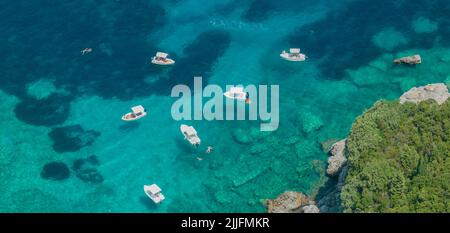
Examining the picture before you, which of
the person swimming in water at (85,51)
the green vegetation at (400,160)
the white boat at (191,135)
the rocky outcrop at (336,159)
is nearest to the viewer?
the green vegetation at (400,160)

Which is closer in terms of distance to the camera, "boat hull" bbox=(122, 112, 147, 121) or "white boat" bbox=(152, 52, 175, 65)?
"boat hull" bbox=(122, 112, 147, 121)

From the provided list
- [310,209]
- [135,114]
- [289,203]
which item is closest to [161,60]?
[135,114]

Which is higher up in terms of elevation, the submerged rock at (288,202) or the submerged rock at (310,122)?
the submerged rock at (310,122)

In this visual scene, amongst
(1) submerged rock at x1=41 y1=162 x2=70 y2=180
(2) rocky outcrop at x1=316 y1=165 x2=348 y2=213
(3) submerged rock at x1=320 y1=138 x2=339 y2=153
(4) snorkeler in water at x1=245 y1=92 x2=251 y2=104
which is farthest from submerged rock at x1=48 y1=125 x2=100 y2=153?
(2) rocky outcrop at x1=316 y1=165 x2=348 y2=213

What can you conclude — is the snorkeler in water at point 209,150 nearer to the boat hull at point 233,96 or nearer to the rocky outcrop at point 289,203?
the boat hull at point 233,96

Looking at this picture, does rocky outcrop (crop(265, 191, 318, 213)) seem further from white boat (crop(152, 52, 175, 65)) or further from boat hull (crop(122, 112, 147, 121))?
white boat (crop(152, 52, 175, 65))

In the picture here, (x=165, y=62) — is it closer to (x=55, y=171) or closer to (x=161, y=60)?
(x=161, y=60)

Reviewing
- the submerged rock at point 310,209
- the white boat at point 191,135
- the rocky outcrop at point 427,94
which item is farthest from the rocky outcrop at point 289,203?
the rocky outcrop at point 427,94
